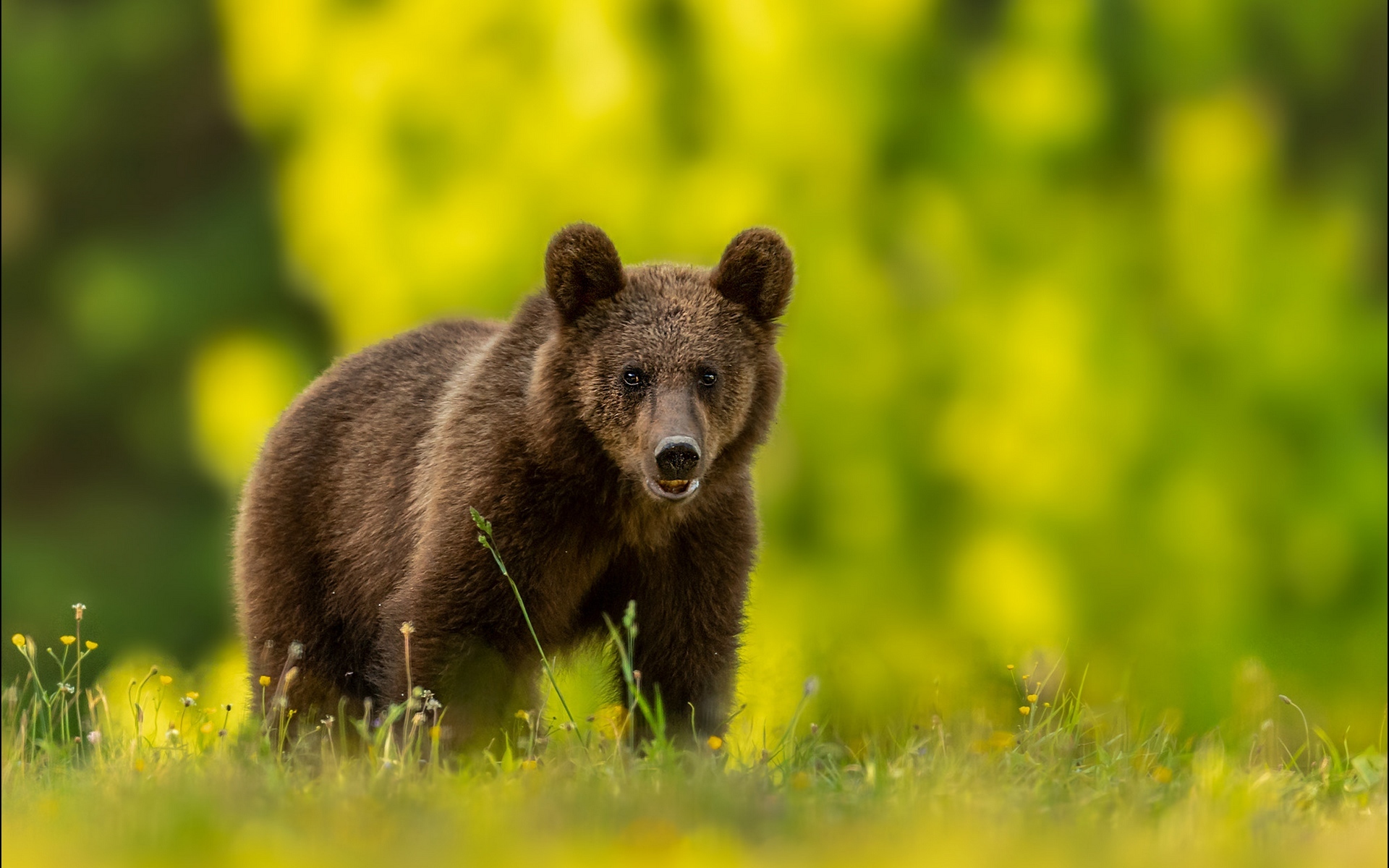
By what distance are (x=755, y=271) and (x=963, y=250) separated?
4.81 metres

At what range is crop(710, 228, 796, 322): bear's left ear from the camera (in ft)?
18.4

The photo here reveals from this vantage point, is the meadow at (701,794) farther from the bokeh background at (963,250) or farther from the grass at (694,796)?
the bokeh background at (963,250)

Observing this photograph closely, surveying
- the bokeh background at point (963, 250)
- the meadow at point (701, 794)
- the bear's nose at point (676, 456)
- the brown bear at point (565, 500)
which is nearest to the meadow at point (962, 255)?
the bokeh background at point (963, 250)

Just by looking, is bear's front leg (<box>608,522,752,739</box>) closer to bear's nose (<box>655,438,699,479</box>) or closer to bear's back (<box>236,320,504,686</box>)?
bear's nose (<box>655,438,699,479</box>)

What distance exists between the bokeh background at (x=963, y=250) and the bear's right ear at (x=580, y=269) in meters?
3.57

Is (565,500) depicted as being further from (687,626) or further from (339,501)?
(339,501)

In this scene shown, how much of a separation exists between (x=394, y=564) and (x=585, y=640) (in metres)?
0.68

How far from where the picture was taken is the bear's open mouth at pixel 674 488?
16.9 feet

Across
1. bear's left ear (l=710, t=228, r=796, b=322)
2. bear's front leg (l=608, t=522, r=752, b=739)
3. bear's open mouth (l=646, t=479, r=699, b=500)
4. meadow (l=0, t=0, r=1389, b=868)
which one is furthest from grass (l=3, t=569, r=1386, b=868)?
meadow (l=0, t=0, r=1389, b=868)

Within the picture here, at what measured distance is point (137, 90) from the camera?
48.3 ft

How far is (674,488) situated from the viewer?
5.15 m

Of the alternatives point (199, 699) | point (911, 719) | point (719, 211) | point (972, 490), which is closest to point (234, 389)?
point (719, 211)

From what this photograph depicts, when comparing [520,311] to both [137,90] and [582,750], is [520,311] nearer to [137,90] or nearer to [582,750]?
[582,750]

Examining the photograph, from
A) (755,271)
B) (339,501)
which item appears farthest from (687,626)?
(339,501)
